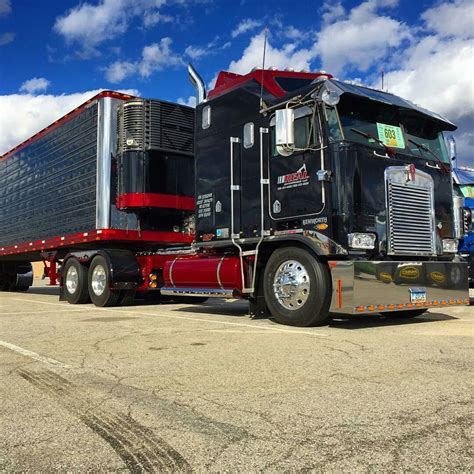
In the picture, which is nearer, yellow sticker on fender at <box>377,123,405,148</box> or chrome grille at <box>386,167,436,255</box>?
chrome grille at <box>386,167,436,255</box>

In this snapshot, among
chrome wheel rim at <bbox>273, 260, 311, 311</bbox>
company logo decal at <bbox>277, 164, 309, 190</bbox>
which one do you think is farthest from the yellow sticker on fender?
chrome wheel rim at <bbox>273, 260, 311, 311</bbox>

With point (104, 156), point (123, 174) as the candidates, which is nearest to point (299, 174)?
point (123, 174)

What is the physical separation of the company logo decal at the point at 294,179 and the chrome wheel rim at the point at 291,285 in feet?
3.62

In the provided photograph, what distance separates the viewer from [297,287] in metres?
7.27

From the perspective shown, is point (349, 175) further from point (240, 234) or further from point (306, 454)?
point (306, 454)

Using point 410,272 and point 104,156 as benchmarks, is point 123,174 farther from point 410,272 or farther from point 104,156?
point 410,272

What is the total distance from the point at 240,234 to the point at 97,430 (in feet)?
18.5

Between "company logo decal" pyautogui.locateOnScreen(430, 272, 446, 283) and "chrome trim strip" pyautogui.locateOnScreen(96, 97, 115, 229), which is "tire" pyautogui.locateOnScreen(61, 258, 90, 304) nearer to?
"chrome trim strip" pyautogui.locateOnScreen(96, 97, 115, 229)

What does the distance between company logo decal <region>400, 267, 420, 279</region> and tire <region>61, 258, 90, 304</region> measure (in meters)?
7.79

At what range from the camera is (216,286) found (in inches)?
344

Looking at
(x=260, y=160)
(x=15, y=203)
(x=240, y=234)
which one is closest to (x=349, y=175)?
(x=260, y=160)

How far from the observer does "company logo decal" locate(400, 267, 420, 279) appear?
711cm

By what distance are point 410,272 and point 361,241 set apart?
3.08 feet

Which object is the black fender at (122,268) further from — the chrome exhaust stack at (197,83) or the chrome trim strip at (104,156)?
the chrome exhaust stack at (197,83)
